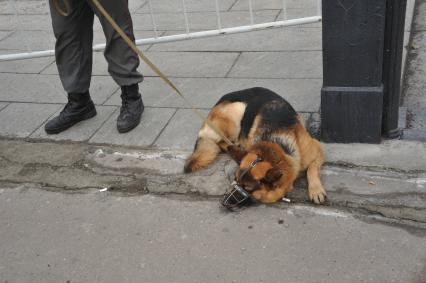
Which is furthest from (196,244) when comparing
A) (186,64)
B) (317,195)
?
(186,64)

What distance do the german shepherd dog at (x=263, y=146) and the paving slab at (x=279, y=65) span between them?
120cm

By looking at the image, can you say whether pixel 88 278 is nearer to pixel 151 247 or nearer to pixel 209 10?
pixel 151 247

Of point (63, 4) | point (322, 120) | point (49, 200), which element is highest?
point (63, 4)

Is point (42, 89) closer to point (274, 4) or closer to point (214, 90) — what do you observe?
point (214, 90)

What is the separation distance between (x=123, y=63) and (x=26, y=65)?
2432 mm

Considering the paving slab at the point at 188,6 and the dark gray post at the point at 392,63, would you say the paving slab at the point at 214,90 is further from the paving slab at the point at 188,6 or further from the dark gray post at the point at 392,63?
the paving slab at the point at 188,6

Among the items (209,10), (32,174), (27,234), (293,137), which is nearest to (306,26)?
(209,10)

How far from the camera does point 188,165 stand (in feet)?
12.5

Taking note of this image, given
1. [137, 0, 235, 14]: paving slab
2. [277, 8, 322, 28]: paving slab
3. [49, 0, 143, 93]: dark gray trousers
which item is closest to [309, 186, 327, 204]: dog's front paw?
[49, 0, 143, 93]: dark gray trousers

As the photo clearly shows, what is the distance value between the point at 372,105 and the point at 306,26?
285 cm

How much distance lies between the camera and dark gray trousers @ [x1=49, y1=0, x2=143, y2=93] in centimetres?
419

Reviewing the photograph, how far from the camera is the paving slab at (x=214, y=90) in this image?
4.65 m

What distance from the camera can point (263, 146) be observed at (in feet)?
11.0

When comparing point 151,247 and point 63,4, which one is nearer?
point 151,247
